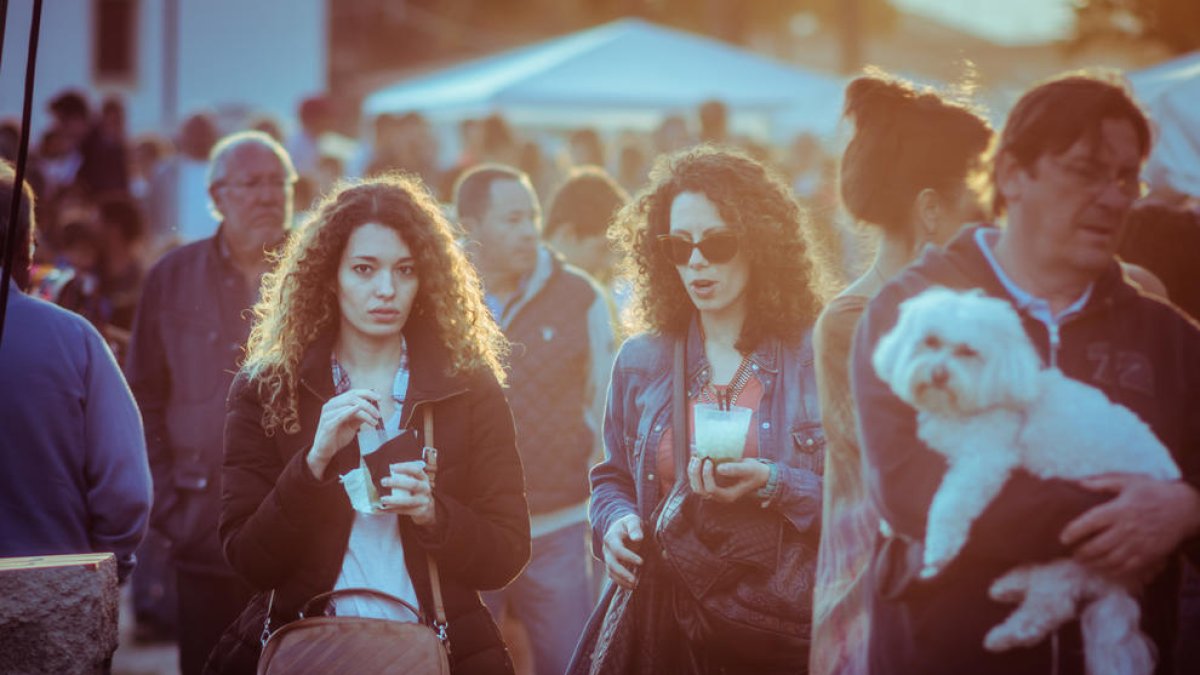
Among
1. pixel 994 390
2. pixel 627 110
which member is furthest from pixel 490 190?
pixel 627 110

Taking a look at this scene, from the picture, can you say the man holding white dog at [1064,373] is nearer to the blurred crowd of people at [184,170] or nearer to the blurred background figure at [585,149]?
the blurred crowd of people at [184,170]

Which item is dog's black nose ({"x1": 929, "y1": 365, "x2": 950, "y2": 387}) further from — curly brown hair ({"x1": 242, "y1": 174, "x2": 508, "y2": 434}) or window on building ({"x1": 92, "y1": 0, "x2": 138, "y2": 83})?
window on building ({"x1": 92, "y1": 0, "x2": 138, "y2": 83})

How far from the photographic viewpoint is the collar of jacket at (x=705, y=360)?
4.28m

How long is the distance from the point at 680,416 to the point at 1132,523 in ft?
5.55

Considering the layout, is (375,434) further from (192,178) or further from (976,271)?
(192,178)

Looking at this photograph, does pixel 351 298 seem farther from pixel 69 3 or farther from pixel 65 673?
pixel 69 3

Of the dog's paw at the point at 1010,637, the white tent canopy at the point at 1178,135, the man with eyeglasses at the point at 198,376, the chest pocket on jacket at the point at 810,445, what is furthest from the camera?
the white tent canopy at the point at 1178,135

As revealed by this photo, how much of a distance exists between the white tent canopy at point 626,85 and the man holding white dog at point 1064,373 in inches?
504

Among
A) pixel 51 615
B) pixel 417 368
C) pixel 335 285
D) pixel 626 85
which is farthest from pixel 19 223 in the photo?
pixel 626 85

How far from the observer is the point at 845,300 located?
3.65 metres

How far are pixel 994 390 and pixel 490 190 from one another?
4155 mm

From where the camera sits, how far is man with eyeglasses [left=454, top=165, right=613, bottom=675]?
249 inches

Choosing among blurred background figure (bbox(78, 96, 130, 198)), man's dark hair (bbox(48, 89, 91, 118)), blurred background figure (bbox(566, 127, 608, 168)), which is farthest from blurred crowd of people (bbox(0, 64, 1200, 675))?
man's dark hair (bbox(48, 89, 91, 118))

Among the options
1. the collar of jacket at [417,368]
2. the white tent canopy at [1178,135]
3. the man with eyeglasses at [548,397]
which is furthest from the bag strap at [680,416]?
the white tent canopy at [1178,135]
